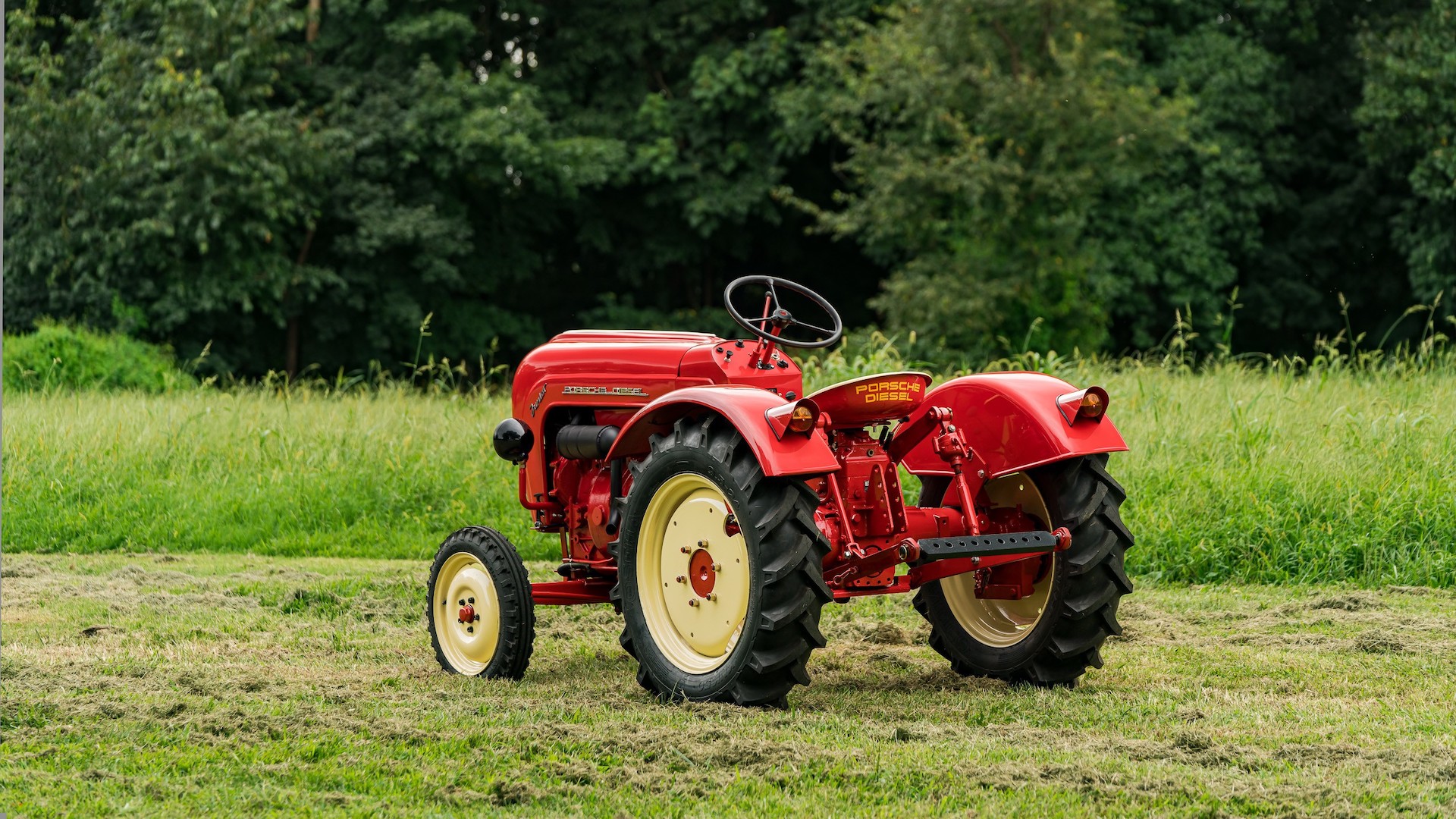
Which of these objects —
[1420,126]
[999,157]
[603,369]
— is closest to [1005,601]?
[603,369]

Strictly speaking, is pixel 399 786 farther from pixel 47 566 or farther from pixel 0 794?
pixel 47 566

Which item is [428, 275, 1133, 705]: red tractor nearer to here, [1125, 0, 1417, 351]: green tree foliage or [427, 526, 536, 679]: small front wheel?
[427, 526, 536, 679]: small front wheel

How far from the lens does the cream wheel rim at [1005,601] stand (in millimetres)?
4914

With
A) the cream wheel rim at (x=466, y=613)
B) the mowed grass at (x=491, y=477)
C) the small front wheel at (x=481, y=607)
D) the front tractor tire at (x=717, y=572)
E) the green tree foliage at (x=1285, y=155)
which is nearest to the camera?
the front tractor tire at (x=717, y=572)

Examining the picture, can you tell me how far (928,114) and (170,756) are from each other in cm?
1743

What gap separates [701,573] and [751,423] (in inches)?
A: 21.2

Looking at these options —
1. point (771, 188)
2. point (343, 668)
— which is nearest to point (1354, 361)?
point (343, 668)

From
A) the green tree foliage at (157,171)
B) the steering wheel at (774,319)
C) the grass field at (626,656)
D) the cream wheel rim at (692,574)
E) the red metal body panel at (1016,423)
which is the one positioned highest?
the green tree foliage at (157,171)

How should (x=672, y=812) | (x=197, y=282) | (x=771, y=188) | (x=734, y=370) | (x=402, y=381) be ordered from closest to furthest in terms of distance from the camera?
(x=672, y=812) < (x=734, y=370) < (x=402, y=381) < (x=197, y=282) < (x=771, y=188)

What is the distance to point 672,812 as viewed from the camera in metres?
3.27

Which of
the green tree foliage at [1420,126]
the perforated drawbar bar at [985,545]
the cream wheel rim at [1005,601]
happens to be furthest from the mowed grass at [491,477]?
the green tree foliage at [1420,126]

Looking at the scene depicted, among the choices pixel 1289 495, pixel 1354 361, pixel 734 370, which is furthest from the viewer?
pixel 1354 361

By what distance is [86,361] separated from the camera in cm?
1733

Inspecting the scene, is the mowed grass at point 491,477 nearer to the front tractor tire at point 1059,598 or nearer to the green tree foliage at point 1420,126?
the front tractor tire at point 1059,598
